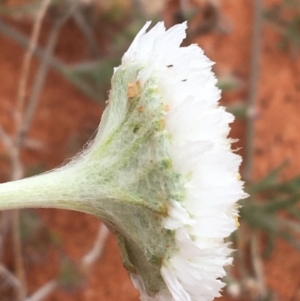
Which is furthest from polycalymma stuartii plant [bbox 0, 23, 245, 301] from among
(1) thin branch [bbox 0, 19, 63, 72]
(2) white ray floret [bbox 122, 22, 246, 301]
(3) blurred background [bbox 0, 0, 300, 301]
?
(1) thin branch [bbox 0, 19, 63, 72]

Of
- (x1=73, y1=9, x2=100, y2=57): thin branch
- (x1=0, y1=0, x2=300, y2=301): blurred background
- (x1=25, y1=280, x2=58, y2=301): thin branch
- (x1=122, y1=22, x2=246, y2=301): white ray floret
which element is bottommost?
(x1=122, y1=22, x2=246, y2=301): white ray floret

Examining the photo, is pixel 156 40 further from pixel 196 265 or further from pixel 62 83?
pixel 62 83

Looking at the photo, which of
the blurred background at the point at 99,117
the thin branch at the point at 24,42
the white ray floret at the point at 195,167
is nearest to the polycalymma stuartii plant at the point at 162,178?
the white ray floret at the point at 195,167

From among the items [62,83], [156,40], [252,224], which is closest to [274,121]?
[252,224]

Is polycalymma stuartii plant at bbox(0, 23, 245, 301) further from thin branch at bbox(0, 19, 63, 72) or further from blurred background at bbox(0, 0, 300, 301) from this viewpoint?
thin branch at bbox(0, 19, 63, 72)

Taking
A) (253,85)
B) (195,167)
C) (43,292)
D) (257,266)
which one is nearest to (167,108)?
(195,167)

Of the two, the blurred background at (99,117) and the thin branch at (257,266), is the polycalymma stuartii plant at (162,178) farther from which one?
the thin branch at (257,266)

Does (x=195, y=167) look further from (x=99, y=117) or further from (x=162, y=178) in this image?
(x=99, y=117)
